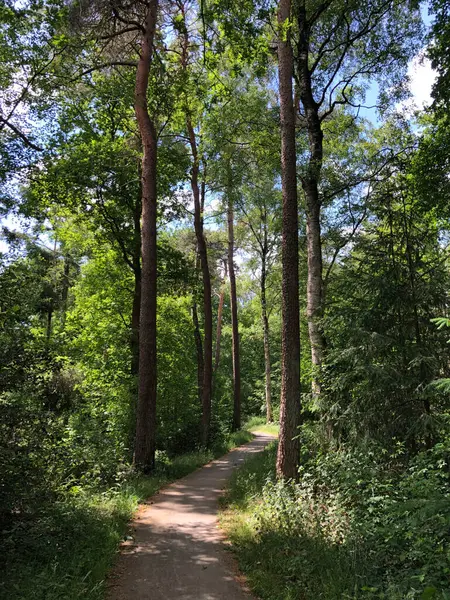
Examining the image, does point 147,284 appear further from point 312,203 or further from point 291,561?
point 291,561

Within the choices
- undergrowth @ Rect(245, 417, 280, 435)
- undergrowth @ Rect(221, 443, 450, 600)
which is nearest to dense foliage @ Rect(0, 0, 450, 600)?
undergrowth @ Rect(221, 443, 450, 600)

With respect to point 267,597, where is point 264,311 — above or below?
above

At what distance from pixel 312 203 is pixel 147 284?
4.97 metres

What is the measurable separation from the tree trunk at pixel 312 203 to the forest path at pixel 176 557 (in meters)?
3.58

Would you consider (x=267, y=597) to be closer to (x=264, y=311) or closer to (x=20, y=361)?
(x=20, y=361)

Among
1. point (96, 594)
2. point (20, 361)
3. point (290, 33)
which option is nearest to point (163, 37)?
point (290, 33)

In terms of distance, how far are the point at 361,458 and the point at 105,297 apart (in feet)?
44.9

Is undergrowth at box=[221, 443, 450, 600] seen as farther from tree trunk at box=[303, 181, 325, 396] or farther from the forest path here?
tree trunk at box=[303, 181, 325, 396]

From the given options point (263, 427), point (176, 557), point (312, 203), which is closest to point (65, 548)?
point (176, 557)

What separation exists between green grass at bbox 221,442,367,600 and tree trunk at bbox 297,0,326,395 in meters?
3.22

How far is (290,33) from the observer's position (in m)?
8.62

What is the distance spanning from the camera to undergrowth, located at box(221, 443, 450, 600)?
3.94m

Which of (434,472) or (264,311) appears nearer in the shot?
(434,472)

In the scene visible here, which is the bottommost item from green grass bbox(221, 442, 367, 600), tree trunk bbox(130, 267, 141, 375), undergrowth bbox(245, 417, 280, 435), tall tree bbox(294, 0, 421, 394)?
undergrowth bbox(245, 417, 280, 435)
